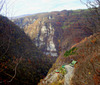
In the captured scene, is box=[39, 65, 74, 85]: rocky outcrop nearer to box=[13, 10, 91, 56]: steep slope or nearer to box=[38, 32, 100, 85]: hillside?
box=[38, 32, 100, 85]: hillside

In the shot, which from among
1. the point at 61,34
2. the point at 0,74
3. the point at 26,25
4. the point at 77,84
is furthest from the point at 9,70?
the point at 26,25

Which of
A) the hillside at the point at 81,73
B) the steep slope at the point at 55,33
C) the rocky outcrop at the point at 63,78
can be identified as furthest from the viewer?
the steep slope at the point at 55,33

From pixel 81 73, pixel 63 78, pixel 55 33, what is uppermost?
pixel 55 33

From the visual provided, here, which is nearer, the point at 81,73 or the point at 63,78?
the point at 81,73

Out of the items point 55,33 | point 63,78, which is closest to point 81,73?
point 63,78

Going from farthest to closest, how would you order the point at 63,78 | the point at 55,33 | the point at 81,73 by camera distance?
1. the point at 55,33
2. the point at 63,78
3. the point at 81,73

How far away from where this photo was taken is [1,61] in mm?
9195

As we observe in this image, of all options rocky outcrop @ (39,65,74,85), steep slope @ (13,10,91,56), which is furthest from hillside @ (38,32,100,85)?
steep slope @ (13,10,91,56)

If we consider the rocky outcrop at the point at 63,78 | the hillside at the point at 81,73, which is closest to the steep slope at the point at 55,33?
the hillside at the point at 81,73

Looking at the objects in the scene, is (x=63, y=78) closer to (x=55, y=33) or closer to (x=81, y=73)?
(x=81, y=73)

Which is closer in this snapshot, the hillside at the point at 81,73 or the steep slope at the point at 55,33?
the hillside at the point at 81,73

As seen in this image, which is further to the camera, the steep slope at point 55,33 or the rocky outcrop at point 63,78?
the steep slope at point 55,33

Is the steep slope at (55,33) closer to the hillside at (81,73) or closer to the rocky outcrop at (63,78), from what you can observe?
the hillside at (81,73)

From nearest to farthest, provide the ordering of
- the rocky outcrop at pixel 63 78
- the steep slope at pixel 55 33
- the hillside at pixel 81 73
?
the hillside at pixel 81 73 → the rocky outcrop at pixel 63 78 → the steep slope at pixel 55 33
